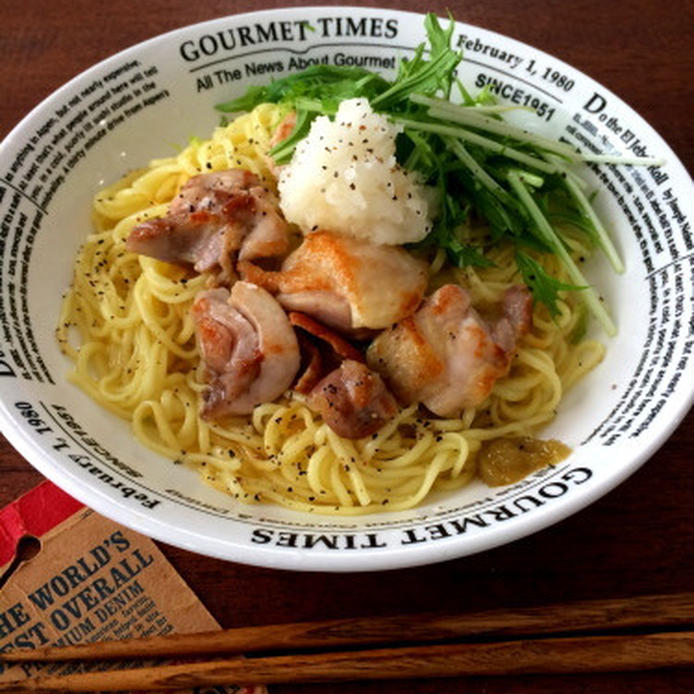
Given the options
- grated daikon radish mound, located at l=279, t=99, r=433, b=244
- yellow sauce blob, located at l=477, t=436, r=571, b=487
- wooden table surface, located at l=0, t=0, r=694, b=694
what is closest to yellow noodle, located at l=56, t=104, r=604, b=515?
yellow sauce blob, located at l=477, t=436, r=571, b=487

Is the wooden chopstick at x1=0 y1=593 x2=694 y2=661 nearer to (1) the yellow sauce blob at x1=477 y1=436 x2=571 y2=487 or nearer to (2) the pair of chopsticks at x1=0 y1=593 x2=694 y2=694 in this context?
(2) the pair of chopsticks at x1=0 y1=593 x2=694 y2=694

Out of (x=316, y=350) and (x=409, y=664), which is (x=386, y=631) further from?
(x=316, y=350)

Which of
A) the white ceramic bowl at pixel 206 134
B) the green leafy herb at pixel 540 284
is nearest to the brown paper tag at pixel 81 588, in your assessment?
the white ceramic bowl at pixel 206 134

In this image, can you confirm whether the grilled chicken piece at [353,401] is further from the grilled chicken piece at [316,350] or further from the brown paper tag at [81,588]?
the brown paper tag at [81,588]

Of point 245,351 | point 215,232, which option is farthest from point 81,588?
point 215,232

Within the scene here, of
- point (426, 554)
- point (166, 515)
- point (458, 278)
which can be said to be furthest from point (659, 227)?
point (166, 515)

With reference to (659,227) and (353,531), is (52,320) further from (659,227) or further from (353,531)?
(659,227)

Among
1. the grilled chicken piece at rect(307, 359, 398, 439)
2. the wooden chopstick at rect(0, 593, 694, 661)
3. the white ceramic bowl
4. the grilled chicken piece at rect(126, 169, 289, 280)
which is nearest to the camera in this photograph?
the white ceramic bowl
